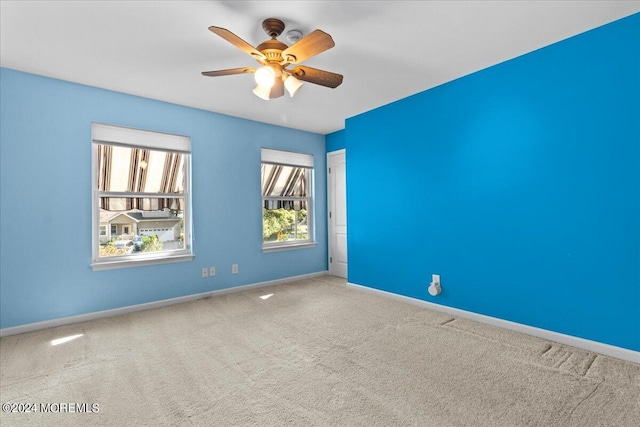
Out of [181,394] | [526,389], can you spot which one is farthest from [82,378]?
[526,389]

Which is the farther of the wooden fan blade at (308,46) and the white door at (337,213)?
the white door at (337,213)

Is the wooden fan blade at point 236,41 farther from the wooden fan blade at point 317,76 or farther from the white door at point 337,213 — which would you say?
the white door at point 337,213

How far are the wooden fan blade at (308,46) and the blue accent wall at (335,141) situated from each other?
2997mm

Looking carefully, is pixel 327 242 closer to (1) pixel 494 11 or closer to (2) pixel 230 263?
(2) pixel 230 263

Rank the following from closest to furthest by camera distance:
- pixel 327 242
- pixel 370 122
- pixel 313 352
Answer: pixel 313 352, pixel 370 122, pixel 327 242

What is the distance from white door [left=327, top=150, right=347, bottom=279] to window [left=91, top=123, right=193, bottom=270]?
93.8 inches

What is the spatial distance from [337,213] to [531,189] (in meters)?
3.08

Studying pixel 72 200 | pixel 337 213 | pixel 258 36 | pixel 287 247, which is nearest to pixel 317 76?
pixel 258 36

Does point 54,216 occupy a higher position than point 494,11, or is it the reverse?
point 494,11

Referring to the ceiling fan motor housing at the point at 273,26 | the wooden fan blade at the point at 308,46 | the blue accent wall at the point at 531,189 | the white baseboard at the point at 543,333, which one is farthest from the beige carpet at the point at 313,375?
the ceiling fan motor housing at the point at 273,26

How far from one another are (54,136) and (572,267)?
494cm

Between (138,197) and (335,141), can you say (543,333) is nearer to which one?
(335,141)

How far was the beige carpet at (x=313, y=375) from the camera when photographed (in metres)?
1.73

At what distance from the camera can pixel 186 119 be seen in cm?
401
